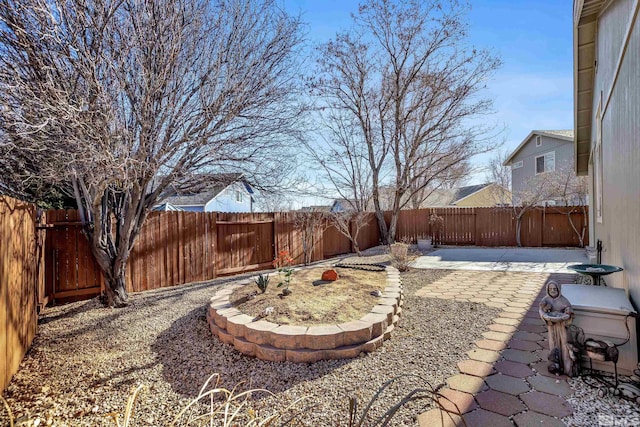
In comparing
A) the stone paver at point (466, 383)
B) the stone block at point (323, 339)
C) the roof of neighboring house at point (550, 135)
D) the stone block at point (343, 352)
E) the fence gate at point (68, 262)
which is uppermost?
the roof of neighboring house at point (550, 135)

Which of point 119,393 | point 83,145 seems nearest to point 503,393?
point 119,393

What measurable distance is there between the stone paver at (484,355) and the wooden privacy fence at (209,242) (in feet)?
17.6

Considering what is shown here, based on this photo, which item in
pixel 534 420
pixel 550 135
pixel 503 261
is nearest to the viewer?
pixel 534 420

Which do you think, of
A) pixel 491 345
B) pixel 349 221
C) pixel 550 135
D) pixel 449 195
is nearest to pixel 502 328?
pixel 491 345

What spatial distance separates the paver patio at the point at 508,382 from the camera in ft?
6.79

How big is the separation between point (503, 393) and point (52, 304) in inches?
238

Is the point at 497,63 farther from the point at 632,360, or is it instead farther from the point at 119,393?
the point at 119,393

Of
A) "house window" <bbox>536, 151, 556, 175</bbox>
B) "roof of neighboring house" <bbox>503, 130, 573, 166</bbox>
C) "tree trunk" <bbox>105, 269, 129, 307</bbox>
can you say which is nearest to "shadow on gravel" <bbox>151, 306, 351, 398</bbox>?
"tree trunk" <bbox>105, 269, 129, 307</bbox>

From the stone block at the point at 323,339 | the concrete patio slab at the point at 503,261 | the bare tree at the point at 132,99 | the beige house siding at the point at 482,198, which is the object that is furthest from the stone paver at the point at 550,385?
the beige house siding at the point at 482,198

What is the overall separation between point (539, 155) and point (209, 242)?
16.7 metres

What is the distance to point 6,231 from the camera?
2.81 metres

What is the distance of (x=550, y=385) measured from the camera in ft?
7.91

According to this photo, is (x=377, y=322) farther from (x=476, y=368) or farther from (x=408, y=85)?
(x=408, y=85)

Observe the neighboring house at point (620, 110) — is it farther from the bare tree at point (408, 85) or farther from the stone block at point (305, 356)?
the bare tree at point (408, 85)
